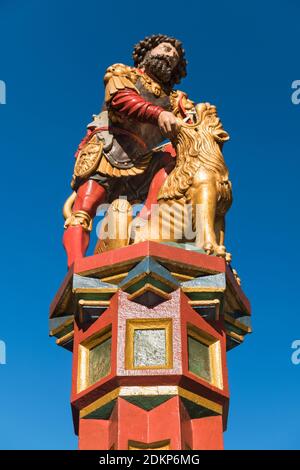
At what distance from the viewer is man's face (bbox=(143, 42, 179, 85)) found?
30.2 ft

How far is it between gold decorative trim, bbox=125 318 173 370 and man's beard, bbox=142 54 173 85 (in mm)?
2797

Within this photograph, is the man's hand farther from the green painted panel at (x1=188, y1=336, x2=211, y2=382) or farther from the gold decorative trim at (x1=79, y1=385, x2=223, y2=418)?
the gold decorative trim at (x1=79, y1=385, x2=223, y2=418)

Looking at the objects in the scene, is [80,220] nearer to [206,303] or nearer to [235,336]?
[206,303]

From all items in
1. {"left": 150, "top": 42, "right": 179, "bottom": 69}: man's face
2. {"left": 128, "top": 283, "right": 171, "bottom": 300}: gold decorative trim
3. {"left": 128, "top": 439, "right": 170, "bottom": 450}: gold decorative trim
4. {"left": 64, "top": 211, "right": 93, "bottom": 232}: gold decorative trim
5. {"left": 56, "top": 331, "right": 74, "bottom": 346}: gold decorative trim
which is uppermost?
{"left": 150, "top": 42, "right": 179, "bottom": 69}: man's face

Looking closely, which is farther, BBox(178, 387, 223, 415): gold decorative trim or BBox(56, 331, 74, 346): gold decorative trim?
BBox(56, 331, 74, 346): gold decorative trim

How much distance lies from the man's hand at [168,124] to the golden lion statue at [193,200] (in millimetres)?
70

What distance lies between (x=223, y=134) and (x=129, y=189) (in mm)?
998

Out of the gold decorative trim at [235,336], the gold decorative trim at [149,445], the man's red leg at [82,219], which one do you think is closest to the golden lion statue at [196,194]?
the man's red leg at [82,219]

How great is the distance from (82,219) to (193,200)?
101 centimetres

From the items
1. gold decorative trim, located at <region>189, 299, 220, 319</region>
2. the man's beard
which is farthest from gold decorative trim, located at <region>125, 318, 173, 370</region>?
the man's beard

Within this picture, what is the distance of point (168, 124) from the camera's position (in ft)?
27.6


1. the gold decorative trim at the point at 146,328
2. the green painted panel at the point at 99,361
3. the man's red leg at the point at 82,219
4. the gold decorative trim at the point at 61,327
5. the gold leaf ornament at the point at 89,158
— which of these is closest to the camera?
the gold decorative trim at the point at 146,328

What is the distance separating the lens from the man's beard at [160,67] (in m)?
9.20

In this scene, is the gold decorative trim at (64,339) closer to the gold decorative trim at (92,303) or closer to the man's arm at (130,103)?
the gold decorative trim at (92,303)
